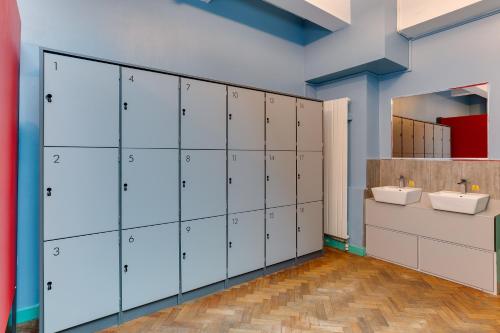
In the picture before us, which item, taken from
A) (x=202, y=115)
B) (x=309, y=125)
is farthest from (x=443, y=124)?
(x=202, y=115)

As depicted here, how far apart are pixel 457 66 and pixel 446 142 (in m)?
0.92

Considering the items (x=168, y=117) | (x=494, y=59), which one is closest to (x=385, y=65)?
(x=494, y=59)

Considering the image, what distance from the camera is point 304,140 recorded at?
3.70 metres

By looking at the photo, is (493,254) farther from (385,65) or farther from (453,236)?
(385,65)

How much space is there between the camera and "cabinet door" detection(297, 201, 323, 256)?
3680mm

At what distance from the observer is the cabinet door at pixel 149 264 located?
239 cm

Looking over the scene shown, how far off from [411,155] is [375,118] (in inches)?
28.9

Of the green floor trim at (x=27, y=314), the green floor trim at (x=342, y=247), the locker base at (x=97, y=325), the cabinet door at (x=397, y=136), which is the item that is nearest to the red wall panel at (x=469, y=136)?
the cabinet door at (x=397, y=136)

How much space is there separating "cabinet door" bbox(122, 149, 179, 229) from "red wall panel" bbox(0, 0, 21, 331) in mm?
748

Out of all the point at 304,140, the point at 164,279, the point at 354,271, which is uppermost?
the point at 304,140

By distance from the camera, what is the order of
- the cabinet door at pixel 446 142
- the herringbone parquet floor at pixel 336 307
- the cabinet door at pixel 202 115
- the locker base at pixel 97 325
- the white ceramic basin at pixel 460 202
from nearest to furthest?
the locker base at pixel 97 325, the herringbone parquet floor at pixel 336 307, the cabinet door at pixel 202 115, the white ceramic basin at pixel 460 202, the cabinet door at pixel 446 142

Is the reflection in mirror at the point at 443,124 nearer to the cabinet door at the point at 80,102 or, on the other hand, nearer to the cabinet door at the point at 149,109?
the cabinet door at the point at 149,109

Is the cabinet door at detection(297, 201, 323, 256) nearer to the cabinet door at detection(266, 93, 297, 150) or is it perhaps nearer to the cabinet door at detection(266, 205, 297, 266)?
the cabinet door at detection(266, 205, 297, 266)

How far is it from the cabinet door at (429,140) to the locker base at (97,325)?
4.02 metres
